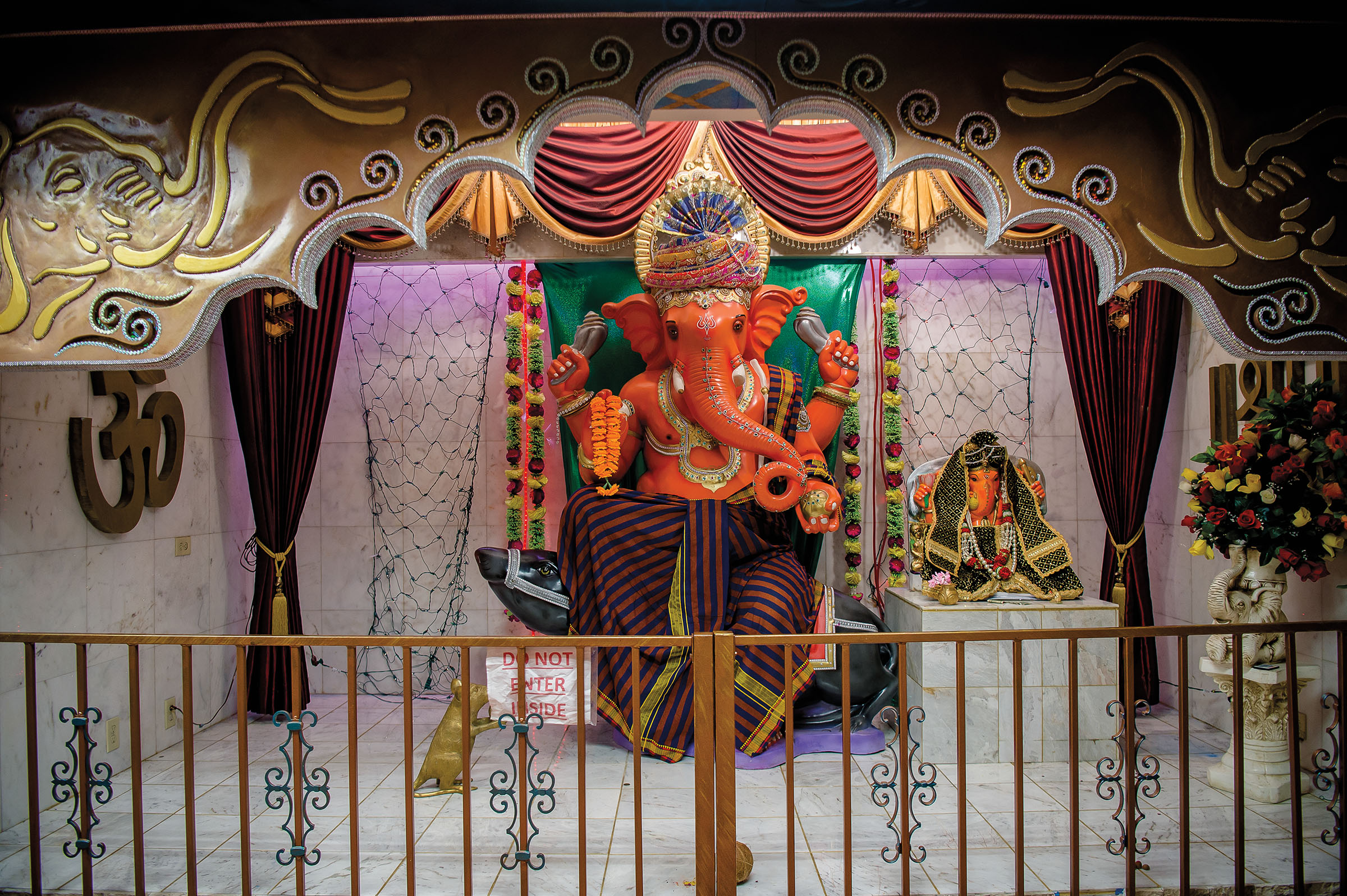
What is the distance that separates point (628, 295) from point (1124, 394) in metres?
3.06

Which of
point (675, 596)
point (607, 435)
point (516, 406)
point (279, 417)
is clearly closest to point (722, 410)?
point (607, 435)

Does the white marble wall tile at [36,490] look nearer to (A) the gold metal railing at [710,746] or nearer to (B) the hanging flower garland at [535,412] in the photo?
(A) the gold metal railing at [710,746]

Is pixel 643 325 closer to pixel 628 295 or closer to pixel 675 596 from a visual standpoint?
pixel 628 295

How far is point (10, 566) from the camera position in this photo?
146 inches

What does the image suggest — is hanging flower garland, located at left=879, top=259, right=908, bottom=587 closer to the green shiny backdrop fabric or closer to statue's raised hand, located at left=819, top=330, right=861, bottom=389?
the green shiny backdrop fabric

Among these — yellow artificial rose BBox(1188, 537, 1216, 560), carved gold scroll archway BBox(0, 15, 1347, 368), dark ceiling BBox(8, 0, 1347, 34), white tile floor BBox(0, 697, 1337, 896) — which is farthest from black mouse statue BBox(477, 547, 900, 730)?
dark ceiling BBox(8, 0, 1347, 34)

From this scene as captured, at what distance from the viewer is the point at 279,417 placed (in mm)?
5164

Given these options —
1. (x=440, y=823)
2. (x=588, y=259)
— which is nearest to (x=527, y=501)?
(x=588, y=259)

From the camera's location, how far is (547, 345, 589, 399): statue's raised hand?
4.98 m

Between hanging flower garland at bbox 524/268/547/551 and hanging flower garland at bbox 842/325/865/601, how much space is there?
1.92 m

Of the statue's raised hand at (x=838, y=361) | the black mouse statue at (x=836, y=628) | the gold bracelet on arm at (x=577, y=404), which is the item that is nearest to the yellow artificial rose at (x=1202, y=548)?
the black mouse statue at (x=836, y=628)

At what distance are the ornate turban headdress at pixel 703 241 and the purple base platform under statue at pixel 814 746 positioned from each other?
2.39m

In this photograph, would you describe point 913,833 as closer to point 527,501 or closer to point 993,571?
point 993,571

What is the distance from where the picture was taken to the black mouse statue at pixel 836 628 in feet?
15.6
